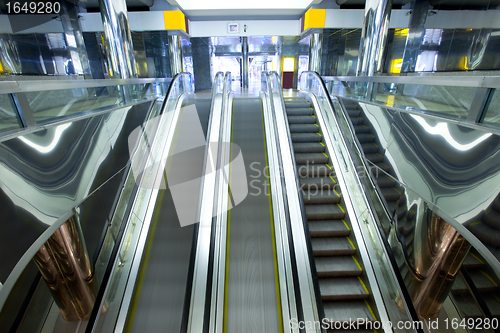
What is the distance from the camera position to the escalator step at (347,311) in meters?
3.33

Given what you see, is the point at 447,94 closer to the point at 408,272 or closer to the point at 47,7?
the point at 408,272

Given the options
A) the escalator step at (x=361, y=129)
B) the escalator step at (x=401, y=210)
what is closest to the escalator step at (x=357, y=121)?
the escalator step at (x=361, y=129)

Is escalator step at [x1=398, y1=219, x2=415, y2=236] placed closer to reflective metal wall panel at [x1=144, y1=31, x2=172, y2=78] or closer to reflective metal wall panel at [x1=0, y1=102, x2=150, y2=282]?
reflective metal wall panel at [x1=0, y1=102, x2=150, y2=282]

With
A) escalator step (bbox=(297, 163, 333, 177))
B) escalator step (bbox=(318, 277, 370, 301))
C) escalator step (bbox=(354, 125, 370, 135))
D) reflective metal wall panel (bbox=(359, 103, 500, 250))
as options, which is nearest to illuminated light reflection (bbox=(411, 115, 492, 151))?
reflective metal wall panel (bbox=(359, 103, 500, 250))

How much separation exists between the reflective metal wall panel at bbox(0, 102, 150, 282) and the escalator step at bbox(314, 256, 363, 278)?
124 inches

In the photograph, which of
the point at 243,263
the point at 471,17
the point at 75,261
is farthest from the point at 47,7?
the point at 471,17

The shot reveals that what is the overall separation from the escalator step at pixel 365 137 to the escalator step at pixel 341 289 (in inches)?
92.2

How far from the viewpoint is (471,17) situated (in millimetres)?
7031

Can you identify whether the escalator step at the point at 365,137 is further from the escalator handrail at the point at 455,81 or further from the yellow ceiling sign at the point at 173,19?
the yellow ceiling sign at the point at 173,19

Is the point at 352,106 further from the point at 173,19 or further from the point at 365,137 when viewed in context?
the point at 173,19

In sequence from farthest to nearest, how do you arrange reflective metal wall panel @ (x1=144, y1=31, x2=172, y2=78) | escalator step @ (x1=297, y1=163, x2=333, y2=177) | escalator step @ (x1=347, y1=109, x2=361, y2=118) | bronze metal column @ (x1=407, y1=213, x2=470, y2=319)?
1. reflective metal wall panel @ (x1=144, y1=31, x2=172, y2=78)
2. escalator step @ (x1=347, y1=109, x2=361, y2=118)
3. escalator step @ (x1=297, y1=163, x2=333, y2=177)
4. bronze metal column @ (x1=407, y1=213, x2=470, y2=319)

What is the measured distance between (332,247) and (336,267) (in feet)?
1.02

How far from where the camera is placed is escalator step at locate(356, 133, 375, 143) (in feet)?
14.8

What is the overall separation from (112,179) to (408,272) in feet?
13.8
